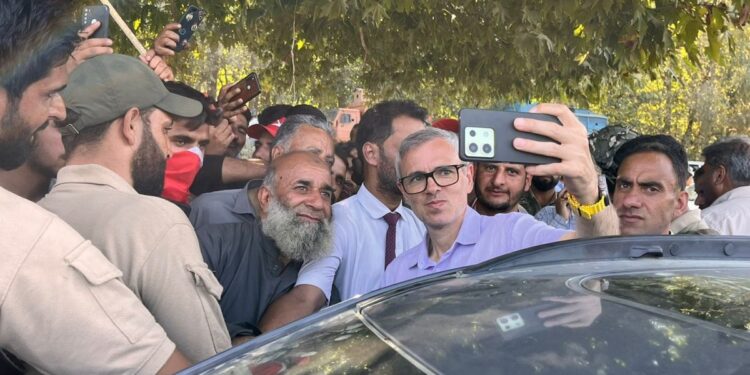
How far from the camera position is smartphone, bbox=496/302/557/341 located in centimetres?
137

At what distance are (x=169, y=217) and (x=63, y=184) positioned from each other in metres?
0.39

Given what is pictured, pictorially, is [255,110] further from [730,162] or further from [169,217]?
[169,217]

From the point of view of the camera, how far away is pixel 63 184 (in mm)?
2363

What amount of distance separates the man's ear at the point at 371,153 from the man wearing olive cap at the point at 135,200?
1.59m

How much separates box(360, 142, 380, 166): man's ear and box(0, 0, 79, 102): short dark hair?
85.7 inches

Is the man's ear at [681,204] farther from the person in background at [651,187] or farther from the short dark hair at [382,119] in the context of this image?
the short dark hair at [382,119]

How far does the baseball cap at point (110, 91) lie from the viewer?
2.54 metres

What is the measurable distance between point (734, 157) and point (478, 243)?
3.10 metres

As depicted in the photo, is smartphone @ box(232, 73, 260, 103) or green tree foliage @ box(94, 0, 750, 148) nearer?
green tree foliage @ box(94, 0, 750, 148)

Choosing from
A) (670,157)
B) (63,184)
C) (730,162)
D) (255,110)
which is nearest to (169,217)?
(63,184)

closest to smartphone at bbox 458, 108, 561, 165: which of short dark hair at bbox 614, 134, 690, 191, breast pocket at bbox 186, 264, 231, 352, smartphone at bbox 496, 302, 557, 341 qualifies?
smartphone at bbox 496, 302, 557, 341

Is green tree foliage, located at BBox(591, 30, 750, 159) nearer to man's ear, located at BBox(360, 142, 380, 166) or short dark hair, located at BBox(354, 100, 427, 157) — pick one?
short dark hair, located at BBox(354, 100, 427, 157)

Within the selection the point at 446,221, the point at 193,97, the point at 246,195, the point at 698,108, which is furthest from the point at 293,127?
the point at 698,108

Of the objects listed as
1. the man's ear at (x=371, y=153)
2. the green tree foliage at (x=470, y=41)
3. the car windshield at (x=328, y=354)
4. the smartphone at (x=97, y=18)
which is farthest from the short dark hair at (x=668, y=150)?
the smartphone at (x=97, y=18)
